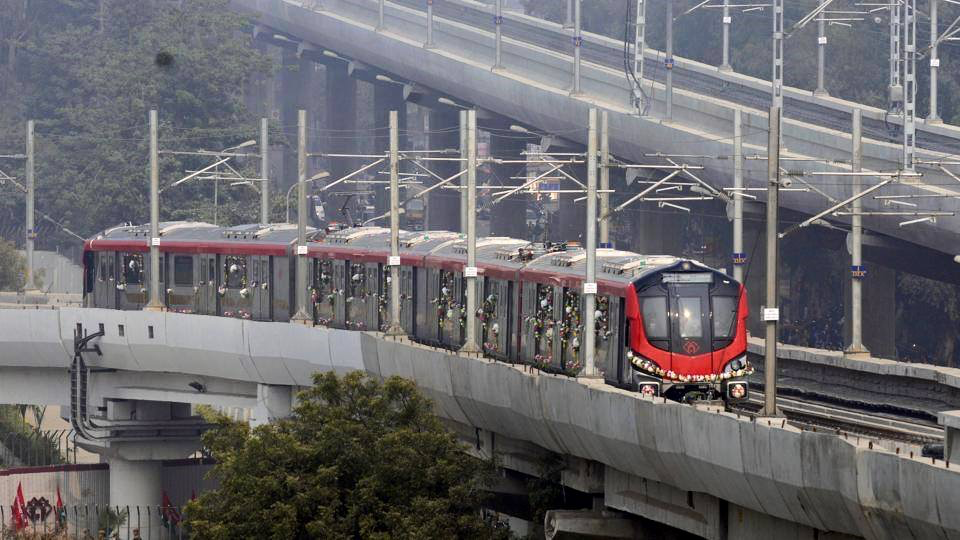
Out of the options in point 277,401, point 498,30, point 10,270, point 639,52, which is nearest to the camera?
point 277,401

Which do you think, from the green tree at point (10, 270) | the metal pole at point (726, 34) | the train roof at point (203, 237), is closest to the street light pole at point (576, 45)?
the metal pole at point (726, 34)

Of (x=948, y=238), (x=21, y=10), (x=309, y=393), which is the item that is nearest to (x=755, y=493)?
(x=309, y=393)

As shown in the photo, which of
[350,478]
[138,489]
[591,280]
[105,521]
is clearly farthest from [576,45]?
[350,478]

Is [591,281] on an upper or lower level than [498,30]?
lower

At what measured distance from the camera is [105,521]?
5953 cm

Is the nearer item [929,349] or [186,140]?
[929,349]

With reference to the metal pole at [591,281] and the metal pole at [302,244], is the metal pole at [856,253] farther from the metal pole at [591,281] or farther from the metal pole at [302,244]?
the metal pole at [302,244]

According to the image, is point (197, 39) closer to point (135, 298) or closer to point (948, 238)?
point (135, 298)

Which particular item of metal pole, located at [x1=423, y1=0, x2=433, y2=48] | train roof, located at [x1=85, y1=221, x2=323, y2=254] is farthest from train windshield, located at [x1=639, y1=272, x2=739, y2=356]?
metal pole, located at [x1=423, y1=0, x2=433, y2=48]

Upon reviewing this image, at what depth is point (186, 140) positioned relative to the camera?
110 meters

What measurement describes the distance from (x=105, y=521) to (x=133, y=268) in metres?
7.99

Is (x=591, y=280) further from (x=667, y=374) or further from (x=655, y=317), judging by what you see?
(x=667, y=374)

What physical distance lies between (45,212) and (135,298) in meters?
53.4

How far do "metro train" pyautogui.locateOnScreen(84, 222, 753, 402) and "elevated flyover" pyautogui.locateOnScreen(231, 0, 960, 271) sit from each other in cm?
636
